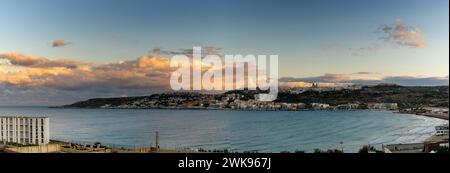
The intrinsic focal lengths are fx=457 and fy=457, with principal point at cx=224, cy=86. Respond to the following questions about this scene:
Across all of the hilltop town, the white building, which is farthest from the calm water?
the white building

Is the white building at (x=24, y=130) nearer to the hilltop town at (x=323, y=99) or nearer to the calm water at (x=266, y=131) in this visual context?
the hilltop town at (x=323, y=99)

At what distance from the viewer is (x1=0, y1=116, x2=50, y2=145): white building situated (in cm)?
670

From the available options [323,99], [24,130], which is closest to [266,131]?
[323,99]

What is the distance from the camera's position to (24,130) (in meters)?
6.96

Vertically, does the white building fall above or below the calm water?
above

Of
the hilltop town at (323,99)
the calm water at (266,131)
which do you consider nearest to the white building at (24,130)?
the hilltop town at (323,99)

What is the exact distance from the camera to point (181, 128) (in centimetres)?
2027

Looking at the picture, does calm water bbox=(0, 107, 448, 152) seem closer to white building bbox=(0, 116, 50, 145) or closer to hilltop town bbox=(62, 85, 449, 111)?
hilltop town bbox=(62, 85, 449, 111)

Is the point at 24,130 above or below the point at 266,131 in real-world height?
above

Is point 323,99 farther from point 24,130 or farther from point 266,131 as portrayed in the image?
point 266,131

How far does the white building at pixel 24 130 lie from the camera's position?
6.70m

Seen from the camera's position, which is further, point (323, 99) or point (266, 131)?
point (266, 131)
